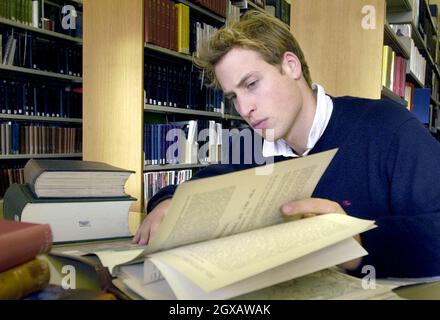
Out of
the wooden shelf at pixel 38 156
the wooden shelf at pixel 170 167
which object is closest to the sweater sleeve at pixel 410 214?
the wooden shelf at pixel 170 167

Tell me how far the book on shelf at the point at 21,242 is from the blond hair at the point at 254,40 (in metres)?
0.74

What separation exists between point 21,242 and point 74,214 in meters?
0.35

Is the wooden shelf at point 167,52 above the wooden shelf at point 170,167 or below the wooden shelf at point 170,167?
above

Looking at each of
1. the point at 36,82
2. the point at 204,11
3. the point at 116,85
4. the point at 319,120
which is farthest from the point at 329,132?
the point at 36,82

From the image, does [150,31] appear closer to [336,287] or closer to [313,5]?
[313,5]

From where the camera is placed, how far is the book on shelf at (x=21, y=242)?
0.41 m

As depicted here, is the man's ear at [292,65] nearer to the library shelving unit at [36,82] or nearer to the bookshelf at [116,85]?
the bookshelf at [116,85]

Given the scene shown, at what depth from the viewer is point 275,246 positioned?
455 millimetres

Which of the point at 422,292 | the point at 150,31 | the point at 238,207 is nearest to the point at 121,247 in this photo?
the point at 238,207

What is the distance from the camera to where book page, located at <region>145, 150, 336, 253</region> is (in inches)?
17.3

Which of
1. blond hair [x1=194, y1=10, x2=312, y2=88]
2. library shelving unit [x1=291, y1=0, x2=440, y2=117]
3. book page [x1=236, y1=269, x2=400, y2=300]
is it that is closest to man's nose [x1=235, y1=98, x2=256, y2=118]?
blond hair [x1=194, y1=10, x2=312, y2=88]

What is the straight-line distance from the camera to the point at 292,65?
45.6 inches

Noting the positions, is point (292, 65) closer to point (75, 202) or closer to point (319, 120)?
point (319, 120)

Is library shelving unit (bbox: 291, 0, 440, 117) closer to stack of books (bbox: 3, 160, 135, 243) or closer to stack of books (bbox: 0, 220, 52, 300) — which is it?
stack of books (bbox: 3, 160, 135, 243)
